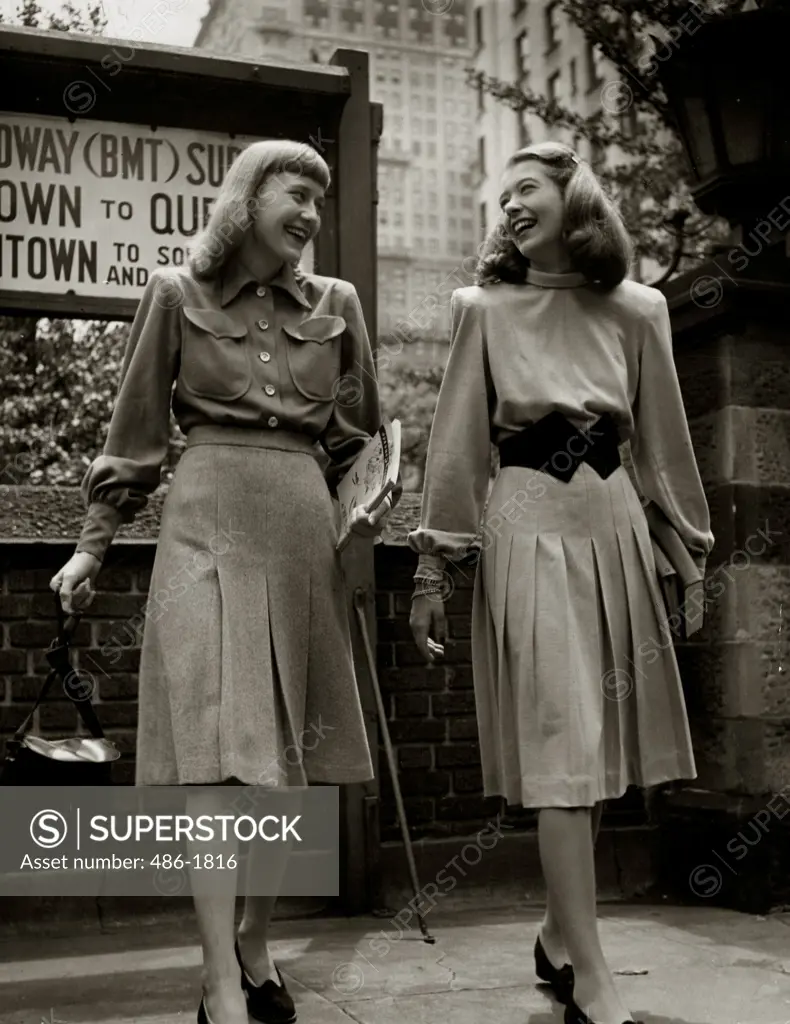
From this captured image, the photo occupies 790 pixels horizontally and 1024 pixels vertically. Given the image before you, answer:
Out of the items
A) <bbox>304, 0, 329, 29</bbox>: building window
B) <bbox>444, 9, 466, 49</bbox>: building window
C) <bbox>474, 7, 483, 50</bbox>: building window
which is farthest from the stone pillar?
<bbox>474, 7, 483, 50</bbox>: building window

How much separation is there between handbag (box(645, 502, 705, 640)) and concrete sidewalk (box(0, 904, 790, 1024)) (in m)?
0.99

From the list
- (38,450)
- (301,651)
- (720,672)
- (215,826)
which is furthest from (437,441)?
(38,450)

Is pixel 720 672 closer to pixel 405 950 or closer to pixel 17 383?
pixel 405 950

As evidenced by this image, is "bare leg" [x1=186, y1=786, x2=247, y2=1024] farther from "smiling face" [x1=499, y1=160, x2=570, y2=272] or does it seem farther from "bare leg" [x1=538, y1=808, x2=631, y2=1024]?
"smiling face" [x1=499, y1=160, x2=570, y2=272]

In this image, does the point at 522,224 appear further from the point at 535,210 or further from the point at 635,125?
the point at 635,125

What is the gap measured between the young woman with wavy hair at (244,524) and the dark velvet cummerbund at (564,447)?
40cm

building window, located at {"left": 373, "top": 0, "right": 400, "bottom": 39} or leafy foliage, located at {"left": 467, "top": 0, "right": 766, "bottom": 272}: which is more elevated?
building window, located at {"left": 373, "top": 0, "right": 400, "bottom": 39}

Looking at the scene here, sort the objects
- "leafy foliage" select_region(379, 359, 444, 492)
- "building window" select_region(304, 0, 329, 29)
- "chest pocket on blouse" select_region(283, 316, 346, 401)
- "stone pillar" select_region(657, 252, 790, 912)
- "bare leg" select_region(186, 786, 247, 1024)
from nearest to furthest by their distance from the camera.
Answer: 1. "bare leg" select_region(186, 786, 247, 1024)
2. "chest pocket on blouse" select_region(283, 316, 346, 401)
3. "stone pillar" select_region(657, 252, 790, 912)
4. "building window" select_region(304, 0, 329, 29)
5. "leafy foliage" select_region(379, 359, 444, 492)

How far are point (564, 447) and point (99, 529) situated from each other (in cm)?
116

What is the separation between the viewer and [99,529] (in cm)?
342

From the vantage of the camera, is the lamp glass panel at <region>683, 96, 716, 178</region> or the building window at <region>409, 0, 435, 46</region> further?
the building window at <region>409, 0, 435, 46</region>

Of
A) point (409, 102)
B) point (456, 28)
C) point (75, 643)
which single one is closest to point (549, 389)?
point (75, 643)

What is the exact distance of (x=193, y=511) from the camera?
3346mm

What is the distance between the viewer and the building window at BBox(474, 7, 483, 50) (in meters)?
32.0
